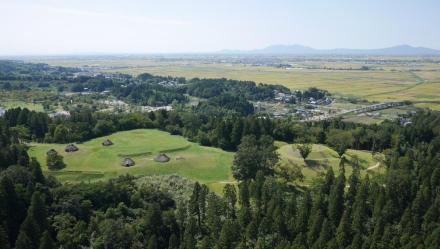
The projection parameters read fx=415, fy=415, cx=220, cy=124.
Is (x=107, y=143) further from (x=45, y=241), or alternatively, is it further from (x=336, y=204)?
(x=336, y=204)

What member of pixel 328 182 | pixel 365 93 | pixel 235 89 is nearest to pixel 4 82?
pixel 235 89

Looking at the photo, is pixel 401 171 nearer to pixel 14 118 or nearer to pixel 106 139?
pixel 106 139

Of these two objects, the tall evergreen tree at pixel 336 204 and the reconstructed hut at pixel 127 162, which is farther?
the reconstructed hut at pixel 127 162

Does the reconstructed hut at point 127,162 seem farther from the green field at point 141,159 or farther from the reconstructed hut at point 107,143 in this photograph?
the reconstructed hut at point 107,143

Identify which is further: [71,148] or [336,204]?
[71,148]

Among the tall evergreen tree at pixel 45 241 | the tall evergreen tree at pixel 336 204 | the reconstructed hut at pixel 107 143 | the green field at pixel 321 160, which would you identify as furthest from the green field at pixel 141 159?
the tall evergreen tree at pixel 45 241

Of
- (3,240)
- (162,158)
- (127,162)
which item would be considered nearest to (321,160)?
(162,158)
